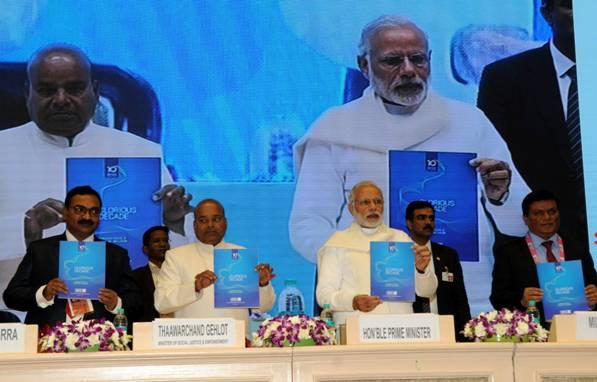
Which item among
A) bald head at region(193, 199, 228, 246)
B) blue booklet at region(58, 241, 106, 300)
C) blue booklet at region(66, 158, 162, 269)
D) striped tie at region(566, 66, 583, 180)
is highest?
striped tie at region(566, 66, 583, 180)

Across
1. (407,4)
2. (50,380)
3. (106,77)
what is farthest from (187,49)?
(50,380)

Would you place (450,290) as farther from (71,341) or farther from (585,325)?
(71,341)

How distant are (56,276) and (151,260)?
1.08m

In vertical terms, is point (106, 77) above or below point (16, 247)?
above

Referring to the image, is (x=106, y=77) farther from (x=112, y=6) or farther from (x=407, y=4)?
(x=407, y=4)

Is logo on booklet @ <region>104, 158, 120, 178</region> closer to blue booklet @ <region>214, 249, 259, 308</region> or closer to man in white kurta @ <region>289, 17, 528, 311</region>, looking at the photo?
man in white kurta @ <region>289, 17, 528, 311</region>

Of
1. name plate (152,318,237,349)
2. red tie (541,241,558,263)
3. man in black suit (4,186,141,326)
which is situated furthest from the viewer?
red tie (541,241,558,263)

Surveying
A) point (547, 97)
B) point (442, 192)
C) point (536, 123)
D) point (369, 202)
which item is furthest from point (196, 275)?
point (547, 97)

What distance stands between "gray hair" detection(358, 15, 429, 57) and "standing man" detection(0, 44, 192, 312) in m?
1.48

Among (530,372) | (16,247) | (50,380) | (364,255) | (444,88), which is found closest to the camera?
(50,380)

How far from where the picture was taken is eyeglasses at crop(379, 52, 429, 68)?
6570 millimetres

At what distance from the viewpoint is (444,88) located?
655cm

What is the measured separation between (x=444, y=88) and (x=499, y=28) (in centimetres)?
56

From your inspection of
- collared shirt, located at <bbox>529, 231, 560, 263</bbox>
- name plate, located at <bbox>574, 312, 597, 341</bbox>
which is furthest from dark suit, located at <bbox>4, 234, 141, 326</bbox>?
collared shirt, located at <bbox>529, 231, 560, 263</bbox>
